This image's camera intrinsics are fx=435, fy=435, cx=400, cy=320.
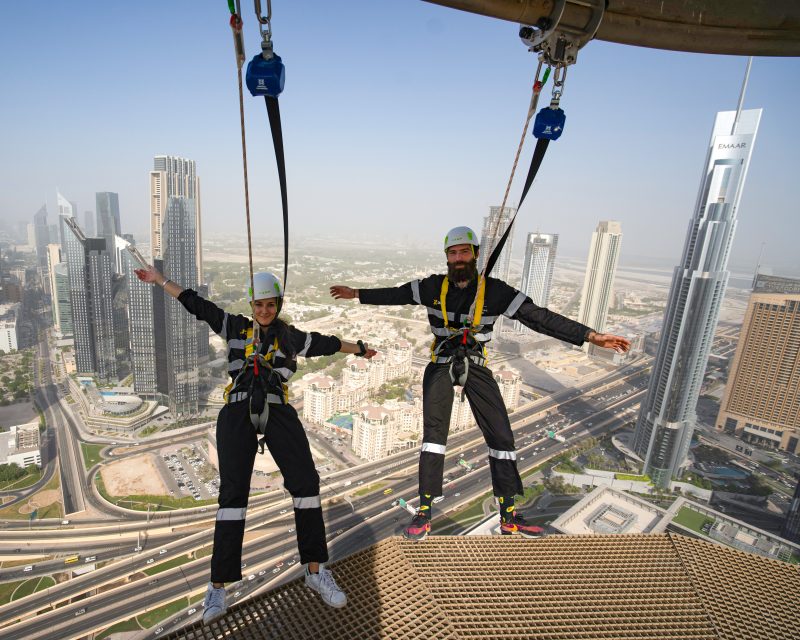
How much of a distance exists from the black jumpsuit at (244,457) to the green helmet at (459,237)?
3.43ft

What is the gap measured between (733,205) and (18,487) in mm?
31730

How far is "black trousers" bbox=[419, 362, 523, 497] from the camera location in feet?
8.75

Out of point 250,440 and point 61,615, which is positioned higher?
point 250,440

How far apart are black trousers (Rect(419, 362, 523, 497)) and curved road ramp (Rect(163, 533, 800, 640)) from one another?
22.2 inches

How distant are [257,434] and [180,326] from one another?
24.2 metres

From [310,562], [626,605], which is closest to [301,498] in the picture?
[310,562]

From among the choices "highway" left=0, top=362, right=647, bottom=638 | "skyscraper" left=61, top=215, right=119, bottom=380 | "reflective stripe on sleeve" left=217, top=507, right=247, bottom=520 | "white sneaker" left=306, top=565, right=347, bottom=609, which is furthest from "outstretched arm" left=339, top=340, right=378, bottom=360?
"skyscraper" left=61, top=215, right=119, bottom=380

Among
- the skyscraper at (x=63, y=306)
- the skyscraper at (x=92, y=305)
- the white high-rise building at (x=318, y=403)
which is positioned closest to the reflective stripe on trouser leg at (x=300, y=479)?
the white high-rise building at (x=318, y=403)

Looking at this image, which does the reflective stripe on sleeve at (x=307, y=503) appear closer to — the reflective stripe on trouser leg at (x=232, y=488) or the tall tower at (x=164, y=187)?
the reflective stripe on trouser leg at (x=232, y=488)

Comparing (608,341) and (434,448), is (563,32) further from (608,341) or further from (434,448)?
(434,448)

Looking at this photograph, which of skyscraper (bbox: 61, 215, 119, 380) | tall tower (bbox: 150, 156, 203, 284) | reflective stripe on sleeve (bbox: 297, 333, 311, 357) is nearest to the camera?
reflective stripe on sleeve (bbox: 297, 333, 311, 357)

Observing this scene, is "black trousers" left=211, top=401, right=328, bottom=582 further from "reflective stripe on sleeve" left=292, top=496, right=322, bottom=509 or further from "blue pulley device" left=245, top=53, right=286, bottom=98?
"blue pulley device" left=245, top=53, right=286, bottom=98

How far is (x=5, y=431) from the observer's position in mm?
20859

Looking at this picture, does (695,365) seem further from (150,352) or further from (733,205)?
(150,352)
